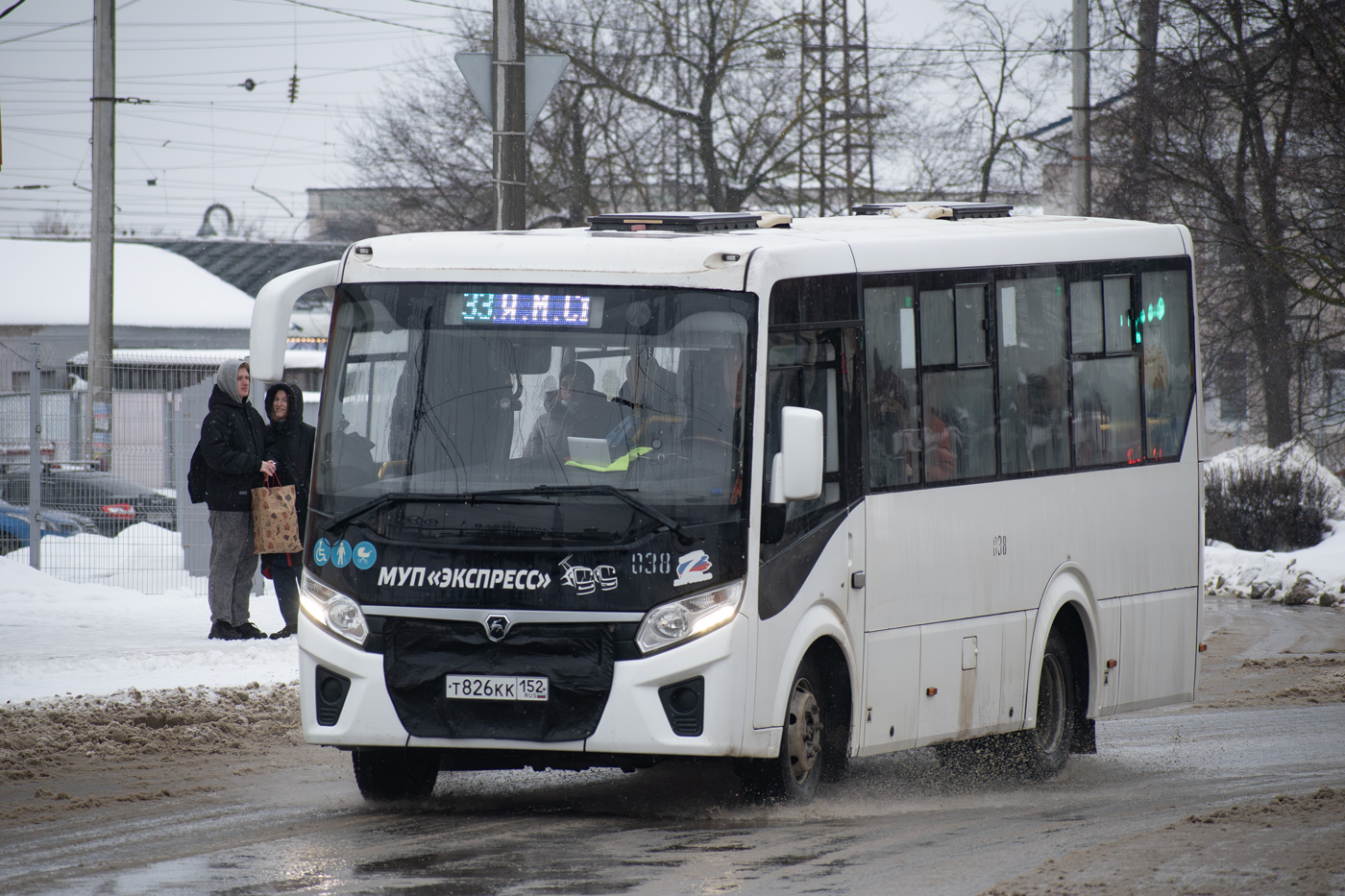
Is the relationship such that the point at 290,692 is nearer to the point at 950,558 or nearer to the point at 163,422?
the point at 950,558

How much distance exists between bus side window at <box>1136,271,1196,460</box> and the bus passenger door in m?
2.84

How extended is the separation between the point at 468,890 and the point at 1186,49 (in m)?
20.7

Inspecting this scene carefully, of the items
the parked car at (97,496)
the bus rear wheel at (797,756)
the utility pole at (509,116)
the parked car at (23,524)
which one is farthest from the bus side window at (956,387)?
the parked car at (23,524)

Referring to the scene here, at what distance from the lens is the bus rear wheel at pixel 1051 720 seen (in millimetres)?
9539

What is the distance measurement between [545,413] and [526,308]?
50 centimetres

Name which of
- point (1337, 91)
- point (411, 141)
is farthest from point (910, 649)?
point (411, 141)

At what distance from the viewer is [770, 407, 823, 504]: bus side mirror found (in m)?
7.11

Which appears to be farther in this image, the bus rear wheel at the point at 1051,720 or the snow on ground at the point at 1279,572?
the snow on ground at the point at 1279,572

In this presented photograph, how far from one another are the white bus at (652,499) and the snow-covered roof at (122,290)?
1594 inches

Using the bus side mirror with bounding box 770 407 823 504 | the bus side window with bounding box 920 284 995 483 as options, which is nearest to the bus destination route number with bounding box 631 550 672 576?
the bus side mirror with bounding box 770 407 823 504

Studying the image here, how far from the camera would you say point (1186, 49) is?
23.9 meters

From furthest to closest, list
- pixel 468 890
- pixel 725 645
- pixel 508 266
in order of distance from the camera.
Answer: pixel 508 266, pixel 725 645, pixel 468 890

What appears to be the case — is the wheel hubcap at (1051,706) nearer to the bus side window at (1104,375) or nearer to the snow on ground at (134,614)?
the bus side window at (1104,375)

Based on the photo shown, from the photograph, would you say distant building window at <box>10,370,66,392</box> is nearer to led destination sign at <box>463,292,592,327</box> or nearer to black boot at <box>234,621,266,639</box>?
black boot at <box>234,621,266,639</box>
